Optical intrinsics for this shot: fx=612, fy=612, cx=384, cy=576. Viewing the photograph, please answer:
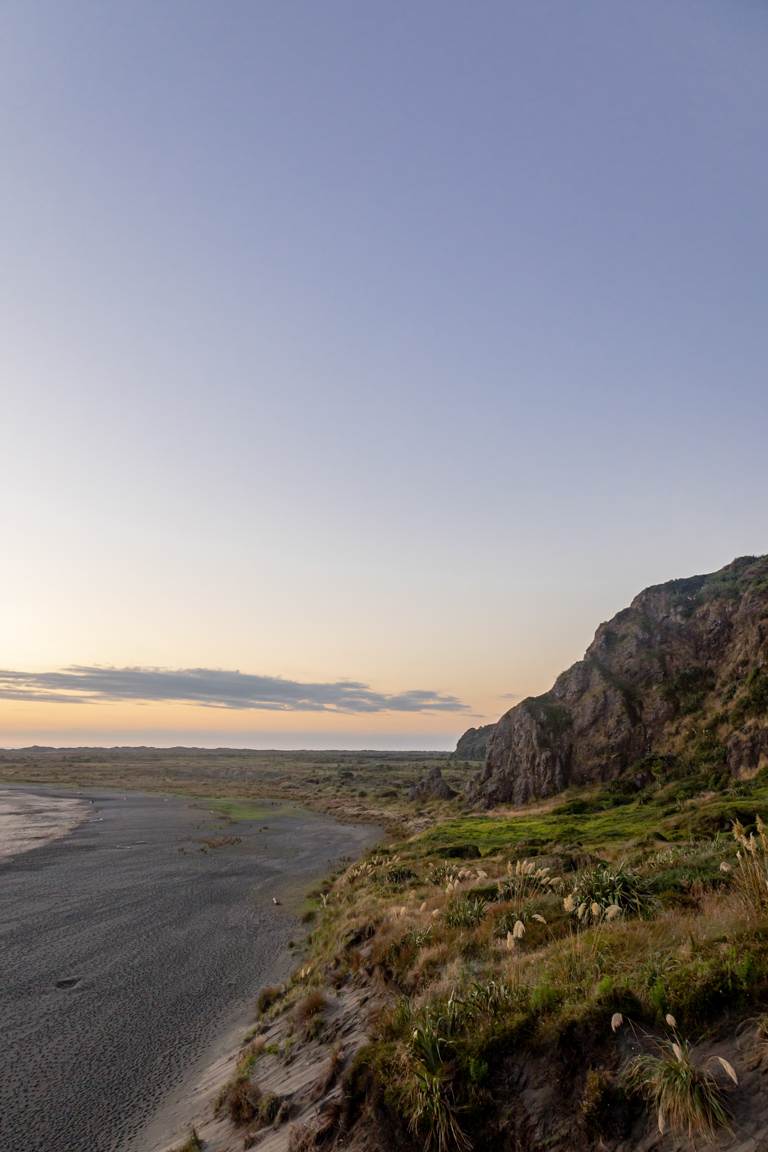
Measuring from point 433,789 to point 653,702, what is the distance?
3624 centimetres

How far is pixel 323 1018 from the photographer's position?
14.7 meters

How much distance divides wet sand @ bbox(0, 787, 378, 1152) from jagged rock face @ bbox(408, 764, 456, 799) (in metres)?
36.3

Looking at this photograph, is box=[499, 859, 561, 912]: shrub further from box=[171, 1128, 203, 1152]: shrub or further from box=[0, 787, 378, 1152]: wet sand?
box=[0, 787, 378, 1152]: wet sand

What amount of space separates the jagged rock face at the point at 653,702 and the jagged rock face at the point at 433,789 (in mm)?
10386

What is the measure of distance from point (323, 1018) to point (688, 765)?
Answer: 52371mm

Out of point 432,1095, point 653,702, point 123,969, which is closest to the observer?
point 432,1095

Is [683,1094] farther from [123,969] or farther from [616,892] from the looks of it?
[123,969]

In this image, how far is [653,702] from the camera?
67562 millimetres

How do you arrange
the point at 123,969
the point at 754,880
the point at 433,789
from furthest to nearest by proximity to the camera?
1. the point at 433,789
2. the point at 123,969
3. the point at 754,880

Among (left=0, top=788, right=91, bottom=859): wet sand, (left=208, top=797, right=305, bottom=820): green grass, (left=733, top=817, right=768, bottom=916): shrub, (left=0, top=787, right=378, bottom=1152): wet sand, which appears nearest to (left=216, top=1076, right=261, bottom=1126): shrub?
(left=0, top=787, right=378, bottom=1152): wet sand

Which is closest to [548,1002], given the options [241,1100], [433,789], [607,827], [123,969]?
[241,1100]

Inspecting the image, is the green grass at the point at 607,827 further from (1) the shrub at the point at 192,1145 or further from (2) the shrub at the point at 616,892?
(1) the shrub at the point at 192,1145

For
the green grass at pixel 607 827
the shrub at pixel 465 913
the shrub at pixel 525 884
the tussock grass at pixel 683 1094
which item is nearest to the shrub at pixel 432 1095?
the tussock grass at pixel 683 1094

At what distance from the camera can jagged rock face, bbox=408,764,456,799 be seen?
8838cm
